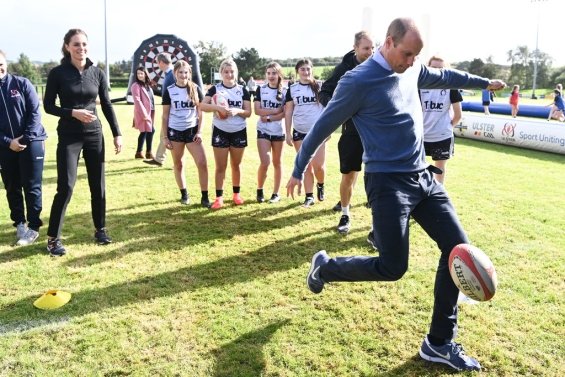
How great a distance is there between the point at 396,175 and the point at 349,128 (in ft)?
8.06

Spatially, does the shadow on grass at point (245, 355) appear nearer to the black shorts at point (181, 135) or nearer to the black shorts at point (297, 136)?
the black shorts at point (297, 136)

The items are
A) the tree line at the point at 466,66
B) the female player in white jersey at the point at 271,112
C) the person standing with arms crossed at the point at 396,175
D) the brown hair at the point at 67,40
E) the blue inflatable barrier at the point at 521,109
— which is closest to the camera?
the person standing with arms crossed at the point at 396,175

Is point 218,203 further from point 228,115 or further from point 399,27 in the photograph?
point 399,27

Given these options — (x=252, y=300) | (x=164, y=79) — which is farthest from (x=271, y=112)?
(x=252, y=300)

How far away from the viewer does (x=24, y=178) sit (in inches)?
223

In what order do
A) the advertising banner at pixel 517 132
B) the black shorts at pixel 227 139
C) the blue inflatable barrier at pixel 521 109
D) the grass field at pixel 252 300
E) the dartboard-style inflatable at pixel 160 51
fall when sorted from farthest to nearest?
the blue inflatable barrier at pixel 521 109 → the dartboard-style inflatable at pixel 160 51 → the advertising banner at pixel 517 132 → the black shorts at pixel 227 139 → the grass field at pixel 252 300

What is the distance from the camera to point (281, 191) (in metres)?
8.10

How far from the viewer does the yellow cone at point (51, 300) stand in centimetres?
405

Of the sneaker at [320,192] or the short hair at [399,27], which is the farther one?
the sneaker at [320,192]

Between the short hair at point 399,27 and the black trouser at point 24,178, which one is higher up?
the short hair at point 399,27

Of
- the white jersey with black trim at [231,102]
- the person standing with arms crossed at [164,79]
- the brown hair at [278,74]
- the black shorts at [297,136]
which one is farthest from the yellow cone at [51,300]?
the brown hair at [278,74]

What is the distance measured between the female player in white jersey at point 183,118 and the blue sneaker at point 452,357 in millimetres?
4576

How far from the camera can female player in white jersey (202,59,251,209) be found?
22.3 feet

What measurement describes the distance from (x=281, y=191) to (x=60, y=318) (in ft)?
15.4
